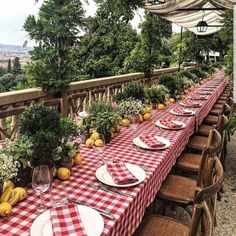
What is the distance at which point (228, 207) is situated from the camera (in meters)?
2.91

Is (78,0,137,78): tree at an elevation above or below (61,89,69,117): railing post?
above

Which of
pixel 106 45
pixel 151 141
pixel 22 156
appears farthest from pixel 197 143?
pixel 106 45

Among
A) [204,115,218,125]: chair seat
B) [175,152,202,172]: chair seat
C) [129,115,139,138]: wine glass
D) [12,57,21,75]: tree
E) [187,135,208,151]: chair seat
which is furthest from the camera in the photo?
[204,115,218,125]: chair seat

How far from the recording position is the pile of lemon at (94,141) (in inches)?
76.5

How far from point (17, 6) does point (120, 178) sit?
12.1 feet

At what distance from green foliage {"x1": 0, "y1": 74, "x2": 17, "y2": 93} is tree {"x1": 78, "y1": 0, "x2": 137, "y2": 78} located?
9.37 metres

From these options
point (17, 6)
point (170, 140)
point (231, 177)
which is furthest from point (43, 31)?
point (231, 177)

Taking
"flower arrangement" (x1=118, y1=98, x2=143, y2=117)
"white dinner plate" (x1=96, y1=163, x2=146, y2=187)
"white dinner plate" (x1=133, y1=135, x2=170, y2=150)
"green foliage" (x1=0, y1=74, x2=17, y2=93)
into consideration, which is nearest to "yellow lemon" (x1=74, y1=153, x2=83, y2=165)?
"white dinner plate" (x1=96, y1=163, x2=146, y2=187)

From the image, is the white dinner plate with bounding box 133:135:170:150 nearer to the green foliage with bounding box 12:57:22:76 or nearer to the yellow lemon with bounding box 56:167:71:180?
the yellow lemon with bounding box 56:167:71:180

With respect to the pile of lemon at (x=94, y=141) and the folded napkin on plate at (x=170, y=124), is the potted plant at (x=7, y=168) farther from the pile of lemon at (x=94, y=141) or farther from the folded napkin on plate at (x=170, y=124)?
the folded napkin on plate at (x=170, y=124)

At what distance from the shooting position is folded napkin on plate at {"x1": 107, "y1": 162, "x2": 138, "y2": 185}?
1.46 metres

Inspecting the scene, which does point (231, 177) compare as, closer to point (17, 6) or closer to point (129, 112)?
point (129, 112)

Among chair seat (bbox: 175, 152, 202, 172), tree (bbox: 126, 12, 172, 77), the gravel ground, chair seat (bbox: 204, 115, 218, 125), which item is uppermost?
tree (bbox: 126, 12, 172, 77)

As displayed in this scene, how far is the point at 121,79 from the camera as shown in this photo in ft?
18.6
